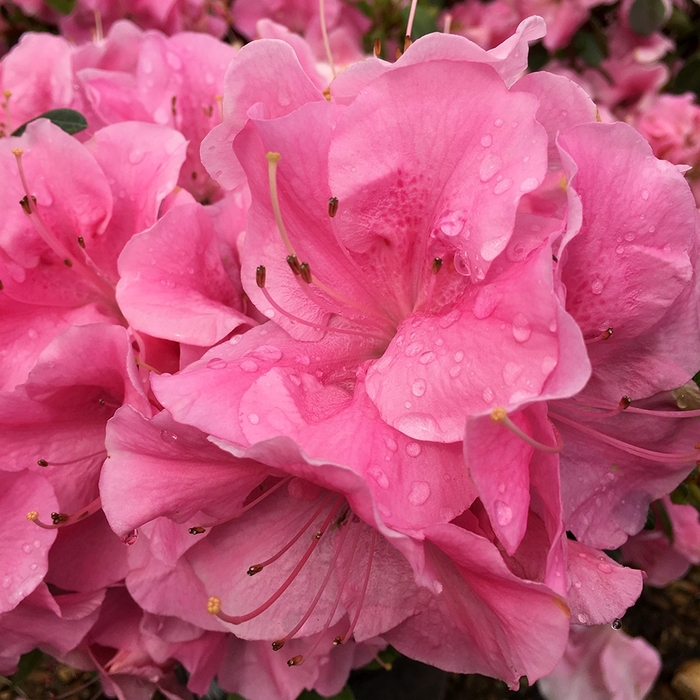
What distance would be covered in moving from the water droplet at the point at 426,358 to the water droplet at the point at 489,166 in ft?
0.33

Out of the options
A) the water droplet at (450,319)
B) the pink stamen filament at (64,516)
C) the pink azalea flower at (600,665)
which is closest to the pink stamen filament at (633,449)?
the water droplet at (450,319)

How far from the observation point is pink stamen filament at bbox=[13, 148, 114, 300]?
18.5 inches

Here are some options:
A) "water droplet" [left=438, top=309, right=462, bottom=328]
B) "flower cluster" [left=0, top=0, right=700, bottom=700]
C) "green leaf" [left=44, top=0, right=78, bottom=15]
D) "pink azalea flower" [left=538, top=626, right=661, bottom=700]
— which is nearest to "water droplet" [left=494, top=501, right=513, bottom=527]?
"flower cluster" [left=0, top=0, right=700, bottom=700]

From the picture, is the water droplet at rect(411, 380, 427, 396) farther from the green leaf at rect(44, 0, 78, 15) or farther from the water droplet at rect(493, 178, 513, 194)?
the green leaf at rect(44, 0, 78, 15)

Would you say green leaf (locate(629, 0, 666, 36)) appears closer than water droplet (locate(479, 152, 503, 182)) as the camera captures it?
No

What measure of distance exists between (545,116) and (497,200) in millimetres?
90

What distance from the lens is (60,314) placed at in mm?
535

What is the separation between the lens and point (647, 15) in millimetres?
1107

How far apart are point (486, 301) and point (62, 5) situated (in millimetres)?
972

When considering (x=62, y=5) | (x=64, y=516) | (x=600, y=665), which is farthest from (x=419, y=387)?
(x=62, y=5)

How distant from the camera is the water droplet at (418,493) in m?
0.36

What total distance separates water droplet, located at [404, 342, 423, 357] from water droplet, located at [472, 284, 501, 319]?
0.04 metres

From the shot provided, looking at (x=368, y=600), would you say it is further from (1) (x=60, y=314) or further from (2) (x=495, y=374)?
(1) (x=60, y=314)

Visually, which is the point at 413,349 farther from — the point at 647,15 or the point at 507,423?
the point at 647,15
